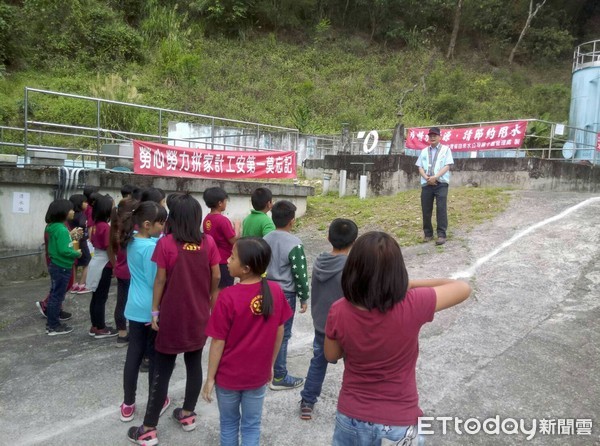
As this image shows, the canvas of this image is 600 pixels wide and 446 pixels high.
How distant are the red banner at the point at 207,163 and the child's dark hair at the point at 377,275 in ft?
23.9

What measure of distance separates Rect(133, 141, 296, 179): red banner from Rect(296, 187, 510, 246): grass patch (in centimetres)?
135

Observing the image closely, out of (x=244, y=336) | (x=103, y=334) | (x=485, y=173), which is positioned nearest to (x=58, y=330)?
(x=103, y=334)

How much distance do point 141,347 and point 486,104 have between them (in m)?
31.8

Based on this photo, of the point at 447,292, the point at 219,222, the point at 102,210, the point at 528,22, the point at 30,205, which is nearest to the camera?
the point at 447,292

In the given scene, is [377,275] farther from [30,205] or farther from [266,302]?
[30,205]

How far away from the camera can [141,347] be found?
3496 mm

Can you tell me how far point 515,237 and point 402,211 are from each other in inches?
112

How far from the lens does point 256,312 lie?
8.59ft

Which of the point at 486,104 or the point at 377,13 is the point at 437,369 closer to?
the point at 486,104

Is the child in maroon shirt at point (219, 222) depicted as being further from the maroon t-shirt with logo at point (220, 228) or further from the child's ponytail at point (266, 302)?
the child's ponytail at point (266, 302)

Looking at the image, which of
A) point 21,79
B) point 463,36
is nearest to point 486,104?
point 463,36

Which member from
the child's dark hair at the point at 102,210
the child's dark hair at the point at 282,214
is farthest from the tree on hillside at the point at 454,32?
the child's dark hair at the point at 282,214

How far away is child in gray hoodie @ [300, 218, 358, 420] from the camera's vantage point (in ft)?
10.6

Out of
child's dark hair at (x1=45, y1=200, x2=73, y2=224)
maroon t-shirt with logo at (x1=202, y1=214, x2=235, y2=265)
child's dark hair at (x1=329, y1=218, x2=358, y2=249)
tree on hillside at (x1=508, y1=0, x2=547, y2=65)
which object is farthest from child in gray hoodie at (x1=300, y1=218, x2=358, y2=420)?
tree on hillside at (x1=508, y1=0, x2=547, y2=65)
